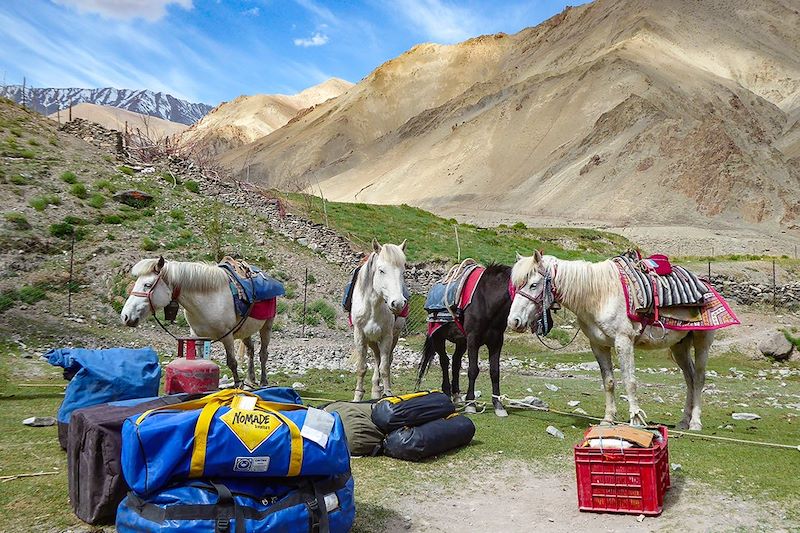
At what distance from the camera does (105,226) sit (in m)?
21.9

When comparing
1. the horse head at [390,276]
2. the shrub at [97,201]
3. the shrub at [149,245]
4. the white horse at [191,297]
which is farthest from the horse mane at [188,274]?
the shrub at [97,201]

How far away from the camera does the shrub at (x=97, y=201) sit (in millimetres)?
22828

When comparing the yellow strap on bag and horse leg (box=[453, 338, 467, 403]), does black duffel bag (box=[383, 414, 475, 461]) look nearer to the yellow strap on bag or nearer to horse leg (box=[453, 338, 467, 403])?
the yellow strap on bag

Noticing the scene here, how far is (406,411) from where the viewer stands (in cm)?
665

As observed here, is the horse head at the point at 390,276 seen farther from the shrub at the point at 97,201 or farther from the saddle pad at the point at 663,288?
the shrub at the point at 97,201

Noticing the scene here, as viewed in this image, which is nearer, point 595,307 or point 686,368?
point 595,307

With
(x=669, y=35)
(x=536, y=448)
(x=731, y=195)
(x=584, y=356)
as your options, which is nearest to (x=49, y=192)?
(x=584, y=356)

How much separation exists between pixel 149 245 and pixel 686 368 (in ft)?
58.2

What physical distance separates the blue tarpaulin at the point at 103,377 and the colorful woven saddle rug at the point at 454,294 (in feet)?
13.4

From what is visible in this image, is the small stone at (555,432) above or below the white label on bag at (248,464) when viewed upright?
below

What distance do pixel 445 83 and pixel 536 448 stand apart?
127 metres

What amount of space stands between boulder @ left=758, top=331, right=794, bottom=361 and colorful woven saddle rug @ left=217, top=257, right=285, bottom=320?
13.9 meters

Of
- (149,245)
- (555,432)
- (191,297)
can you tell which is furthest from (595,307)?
(149,245)

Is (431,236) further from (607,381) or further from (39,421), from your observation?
(39,421)
